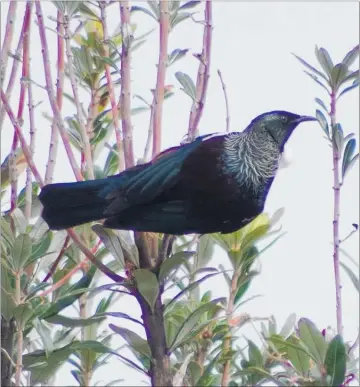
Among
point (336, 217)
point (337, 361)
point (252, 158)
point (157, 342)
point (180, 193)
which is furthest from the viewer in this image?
point (252, 158)

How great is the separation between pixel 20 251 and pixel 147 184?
43 cm

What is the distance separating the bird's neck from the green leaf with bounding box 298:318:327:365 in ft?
2.76

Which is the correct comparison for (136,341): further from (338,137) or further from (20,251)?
(338,137)

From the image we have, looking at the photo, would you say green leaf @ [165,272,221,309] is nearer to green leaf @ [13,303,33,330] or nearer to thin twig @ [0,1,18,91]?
green leaf @ [13,303,33,330]

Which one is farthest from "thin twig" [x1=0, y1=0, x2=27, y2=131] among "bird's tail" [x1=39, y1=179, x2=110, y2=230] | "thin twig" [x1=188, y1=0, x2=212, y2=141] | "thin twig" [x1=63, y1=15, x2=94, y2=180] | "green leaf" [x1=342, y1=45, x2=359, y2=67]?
"green leaf" [x1=342, y1=45, x2=359, y2=67]

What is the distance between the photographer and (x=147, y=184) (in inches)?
100

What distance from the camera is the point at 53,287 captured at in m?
2.38

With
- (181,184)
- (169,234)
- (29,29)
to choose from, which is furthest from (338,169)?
(29,29)

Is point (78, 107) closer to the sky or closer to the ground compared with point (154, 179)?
closer to the sky

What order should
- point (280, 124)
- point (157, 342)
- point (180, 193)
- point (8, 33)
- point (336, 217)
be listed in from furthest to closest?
point (280, 124)
point (180, 193)
point (8, 33)
point (157, 342)
point (336, 217)

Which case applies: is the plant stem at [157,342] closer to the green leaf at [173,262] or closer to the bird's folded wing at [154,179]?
the green leaf at [173,262]

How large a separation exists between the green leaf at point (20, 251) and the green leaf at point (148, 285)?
1.03 feet

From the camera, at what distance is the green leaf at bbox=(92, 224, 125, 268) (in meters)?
2.29

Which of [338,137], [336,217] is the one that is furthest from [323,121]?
[336,217]
